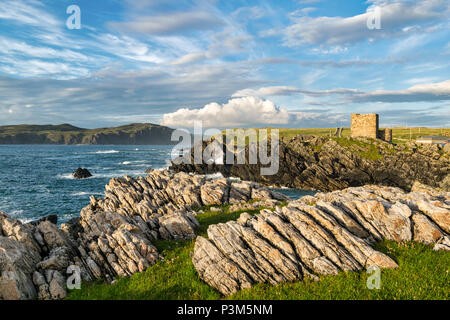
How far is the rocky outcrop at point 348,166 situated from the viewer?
78.8m

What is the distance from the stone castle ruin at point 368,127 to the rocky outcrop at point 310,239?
96942mm

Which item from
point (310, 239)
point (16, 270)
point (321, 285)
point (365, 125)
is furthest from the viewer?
point (365, 125)

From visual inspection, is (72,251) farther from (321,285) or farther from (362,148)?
(362,148)

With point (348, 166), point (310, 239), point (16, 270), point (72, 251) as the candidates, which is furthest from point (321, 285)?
point (348, 166)

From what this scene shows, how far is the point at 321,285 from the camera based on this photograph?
1077cm

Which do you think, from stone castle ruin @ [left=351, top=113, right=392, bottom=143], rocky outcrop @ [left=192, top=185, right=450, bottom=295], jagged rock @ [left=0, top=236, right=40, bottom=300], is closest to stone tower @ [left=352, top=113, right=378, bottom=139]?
stone castle ruin @ [left=351, top=113, right=392, bottom=143]

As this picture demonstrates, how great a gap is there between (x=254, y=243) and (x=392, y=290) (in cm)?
576

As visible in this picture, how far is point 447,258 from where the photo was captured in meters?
11.9

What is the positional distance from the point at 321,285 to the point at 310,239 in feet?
8.89

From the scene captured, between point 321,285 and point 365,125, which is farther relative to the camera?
point 365,125

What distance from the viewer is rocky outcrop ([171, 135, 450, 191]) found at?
258ft
